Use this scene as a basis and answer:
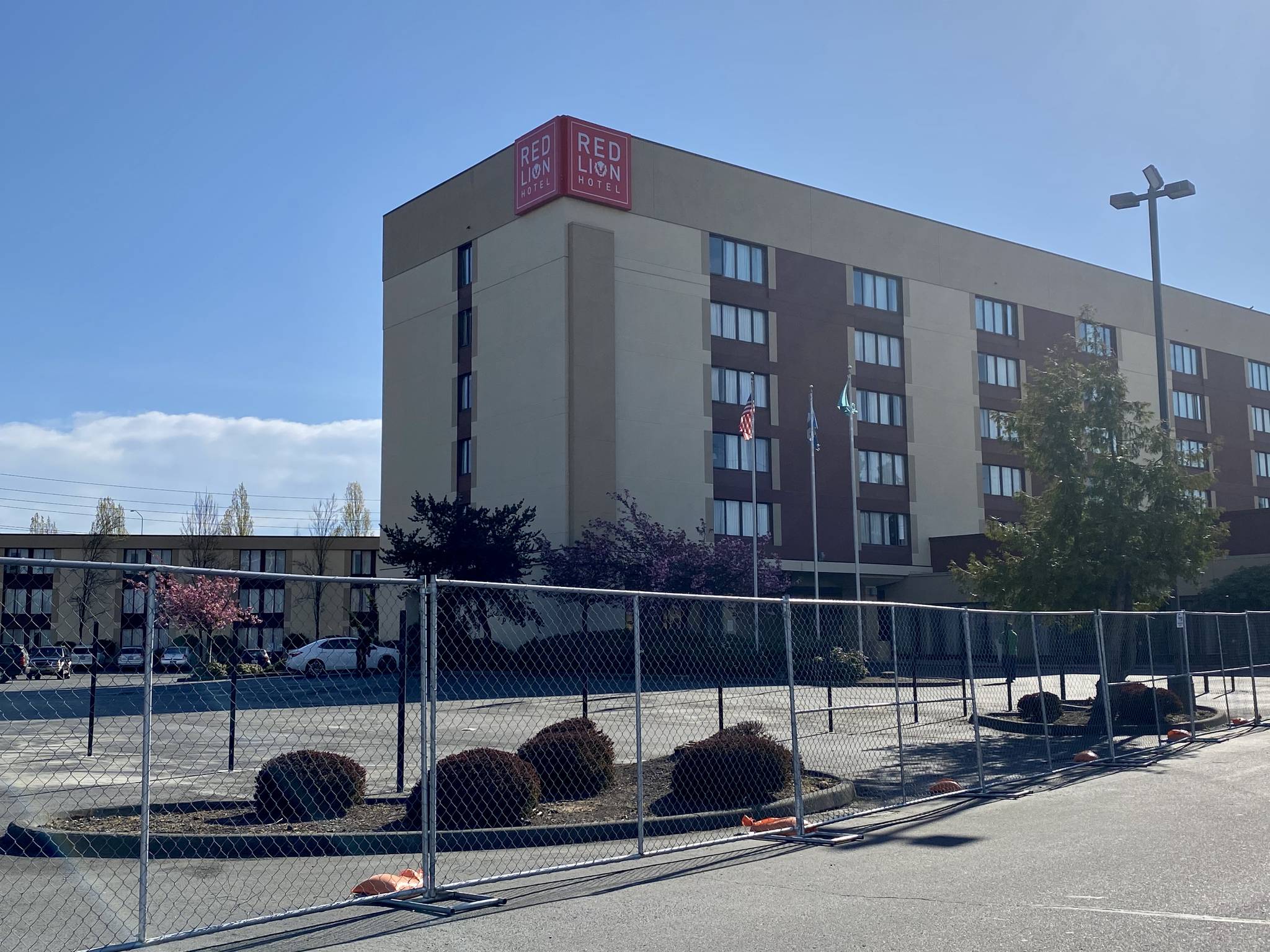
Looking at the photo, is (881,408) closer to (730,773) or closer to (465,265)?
(465,265)

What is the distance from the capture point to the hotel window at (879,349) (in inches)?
2238

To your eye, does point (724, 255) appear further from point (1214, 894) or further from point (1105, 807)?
point (1214, 894)

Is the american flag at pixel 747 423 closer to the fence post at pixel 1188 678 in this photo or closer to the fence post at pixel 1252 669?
the fence post at pixel 1252 669

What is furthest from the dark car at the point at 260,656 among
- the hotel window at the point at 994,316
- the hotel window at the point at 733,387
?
the hotel window at the point at 994,316

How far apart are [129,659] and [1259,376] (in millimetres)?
79525

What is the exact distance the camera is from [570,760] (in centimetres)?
1305

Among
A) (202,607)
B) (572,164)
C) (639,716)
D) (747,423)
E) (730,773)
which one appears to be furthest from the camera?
(572,164)

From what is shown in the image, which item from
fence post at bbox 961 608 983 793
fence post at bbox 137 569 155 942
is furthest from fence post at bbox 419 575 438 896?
fence post at bbox 961 608 983 793

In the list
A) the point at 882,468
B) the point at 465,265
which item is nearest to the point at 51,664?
the point at 465,265

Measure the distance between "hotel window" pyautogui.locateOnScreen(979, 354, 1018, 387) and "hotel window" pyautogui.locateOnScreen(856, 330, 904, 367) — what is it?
5.73 metres

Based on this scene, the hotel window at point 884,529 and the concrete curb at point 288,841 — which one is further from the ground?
the hotel window at point 884,529

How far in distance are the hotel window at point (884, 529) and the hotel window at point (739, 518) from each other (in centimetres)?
595

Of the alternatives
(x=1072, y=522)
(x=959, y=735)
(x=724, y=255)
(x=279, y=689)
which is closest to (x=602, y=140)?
(x=724, y=255)

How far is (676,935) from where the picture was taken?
7.42m
